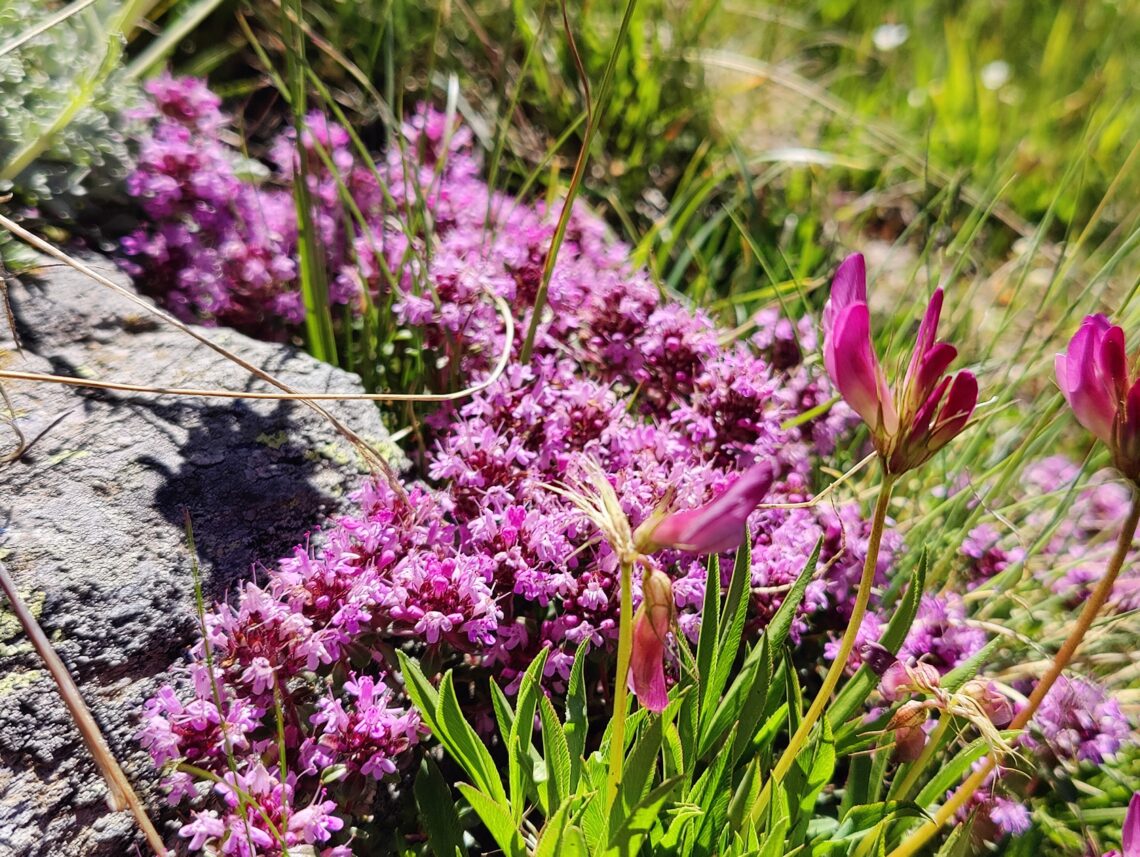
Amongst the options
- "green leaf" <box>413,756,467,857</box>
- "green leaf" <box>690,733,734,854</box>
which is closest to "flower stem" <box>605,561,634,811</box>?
"green leaf" <box>690,733,734,854</box>

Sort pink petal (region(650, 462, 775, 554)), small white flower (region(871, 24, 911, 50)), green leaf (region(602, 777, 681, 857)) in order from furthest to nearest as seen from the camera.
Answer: small white flower (region(871, 24, 911, 50))
green leaf (region(602, 777, 681, 857))
pink petal (region(650, 462, 775, 554))

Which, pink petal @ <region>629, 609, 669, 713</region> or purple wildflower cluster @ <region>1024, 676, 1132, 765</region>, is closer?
pink petal @ <region>629, 609, 669, 713</region>

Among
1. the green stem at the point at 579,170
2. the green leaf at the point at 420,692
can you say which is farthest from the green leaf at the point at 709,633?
the green stem at the point at 579,170

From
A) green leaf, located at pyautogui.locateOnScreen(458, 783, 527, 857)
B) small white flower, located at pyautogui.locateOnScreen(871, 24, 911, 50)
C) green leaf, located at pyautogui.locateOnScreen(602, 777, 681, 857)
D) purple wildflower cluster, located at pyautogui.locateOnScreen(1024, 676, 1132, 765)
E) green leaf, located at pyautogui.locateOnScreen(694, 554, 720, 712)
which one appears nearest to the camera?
green leaf, located at pyautogui.locateOnScreen(602, 777, 681, 857)

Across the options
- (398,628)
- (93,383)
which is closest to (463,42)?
(93,383)

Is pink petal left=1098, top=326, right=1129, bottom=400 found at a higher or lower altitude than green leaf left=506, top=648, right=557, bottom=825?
higher

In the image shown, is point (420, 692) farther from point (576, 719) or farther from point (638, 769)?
point (638, 769)

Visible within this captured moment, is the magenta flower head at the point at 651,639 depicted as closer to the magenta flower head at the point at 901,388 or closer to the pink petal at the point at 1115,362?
the magenta flower head at the point at 901,388

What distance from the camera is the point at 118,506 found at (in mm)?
1640

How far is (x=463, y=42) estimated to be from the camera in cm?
343

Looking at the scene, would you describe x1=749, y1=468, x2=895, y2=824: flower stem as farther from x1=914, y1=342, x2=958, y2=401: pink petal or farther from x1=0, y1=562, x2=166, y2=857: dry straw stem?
x1=0, y1=562, x2=166, y2=857: dry straw stem

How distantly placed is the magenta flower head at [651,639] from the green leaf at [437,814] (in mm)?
532

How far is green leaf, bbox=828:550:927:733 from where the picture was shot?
1538mm

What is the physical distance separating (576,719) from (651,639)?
48 centimetres
